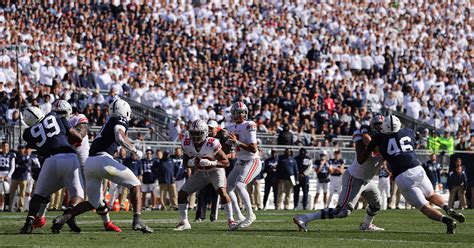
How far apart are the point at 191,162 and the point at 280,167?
442 inches

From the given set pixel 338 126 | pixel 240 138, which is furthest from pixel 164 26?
pixel 240 138

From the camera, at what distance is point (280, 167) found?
89.9 ft

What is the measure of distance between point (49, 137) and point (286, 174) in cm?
1310

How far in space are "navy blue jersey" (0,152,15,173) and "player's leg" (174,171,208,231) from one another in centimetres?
984

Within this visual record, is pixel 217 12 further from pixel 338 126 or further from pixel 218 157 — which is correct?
pixel 218 157

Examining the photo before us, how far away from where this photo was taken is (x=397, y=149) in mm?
15445

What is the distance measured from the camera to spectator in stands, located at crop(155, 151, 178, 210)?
2639cm

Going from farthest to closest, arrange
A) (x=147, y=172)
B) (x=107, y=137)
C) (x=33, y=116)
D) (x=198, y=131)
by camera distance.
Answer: (x=147, y=172) → (x=198, y=131) → (x=33, y=116) → (x=107, y=137)

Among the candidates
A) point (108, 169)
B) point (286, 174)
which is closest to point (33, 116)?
point (108, 169)

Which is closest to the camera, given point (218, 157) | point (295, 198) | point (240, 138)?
point (218, 157)

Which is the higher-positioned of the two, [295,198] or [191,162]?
[191,162]

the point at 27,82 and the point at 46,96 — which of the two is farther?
the point at 27,82

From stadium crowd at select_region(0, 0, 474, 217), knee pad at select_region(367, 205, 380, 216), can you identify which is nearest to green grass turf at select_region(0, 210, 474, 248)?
knee pad at select_region(367, 205, 380, 216)

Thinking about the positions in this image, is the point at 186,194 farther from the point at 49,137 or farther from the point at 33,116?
the point at 33,116
